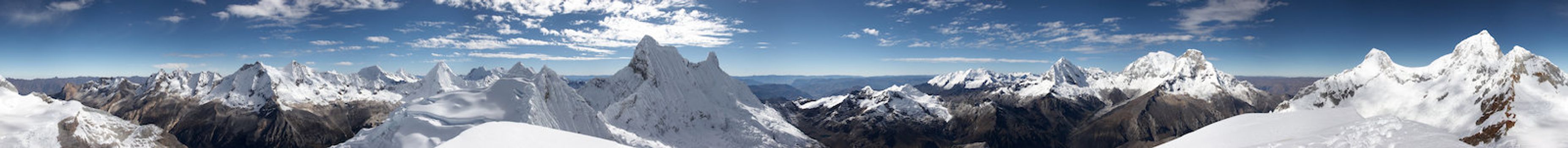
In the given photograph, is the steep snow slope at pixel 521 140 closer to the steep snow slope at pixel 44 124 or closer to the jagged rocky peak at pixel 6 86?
the steep snow slope at pixel 44 124

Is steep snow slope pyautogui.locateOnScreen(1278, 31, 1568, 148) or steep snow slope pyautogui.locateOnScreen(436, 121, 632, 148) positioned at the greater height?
steep snow slope pyautogui.locateOnScreen(1278, 31, 1568, 148)

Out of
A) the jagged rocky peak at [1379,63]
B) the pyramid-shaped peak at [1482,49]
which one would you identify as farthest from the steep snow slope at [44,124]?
the jagged rocky peak at [1379,63]

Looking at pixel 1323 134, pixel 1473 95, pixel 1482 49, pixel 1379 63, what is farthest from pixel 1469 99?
pixel 1379 63

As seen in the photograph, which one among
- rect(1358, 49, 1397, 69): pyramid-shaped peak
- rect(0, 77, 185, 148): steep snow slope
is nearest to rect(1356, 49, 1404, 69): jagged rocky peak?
rect(1358, 49, 1397, 69): pyramid-shaped peak

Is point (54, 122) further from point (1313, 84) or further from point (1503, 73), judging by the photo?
point (1313, 84)

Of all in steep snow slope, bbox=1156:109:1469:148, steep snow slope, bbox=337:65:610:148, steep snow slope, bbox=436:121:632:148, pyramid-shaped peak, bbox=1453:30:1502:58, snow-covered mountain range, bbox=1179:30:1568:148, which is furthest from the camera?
pyramid-shaped peak, bbox=1453:30:1502:58

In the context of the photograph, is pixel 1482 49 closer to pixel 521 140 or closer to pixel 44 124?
pixel 521 140

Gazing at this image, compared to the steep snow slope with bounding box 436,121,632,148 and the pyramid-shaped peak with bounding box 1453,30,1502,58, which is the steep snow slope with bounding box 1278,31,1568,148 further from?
the steep snow slope with bounding box 436,121,632,148
